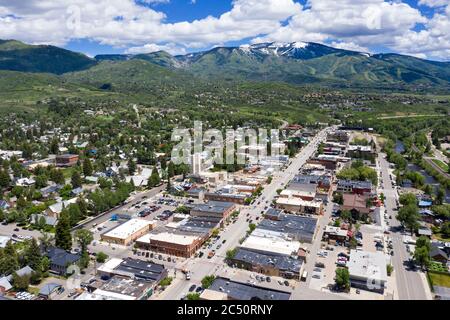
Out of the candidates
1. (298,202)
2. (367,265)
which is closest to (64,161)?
(298,202)

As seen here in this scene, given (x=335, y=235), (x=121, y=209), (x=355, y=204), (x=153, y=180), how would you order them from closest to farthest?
(x=335, y=235), (x=355, y=204), (x=121, y=209), (x=153, y=180)

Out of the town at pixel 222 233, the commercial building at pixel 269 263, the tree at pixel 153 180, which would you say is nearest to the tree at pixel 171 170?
the town at pixel 222 233

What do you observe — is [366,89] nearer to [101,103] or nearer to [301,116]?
[301,116]

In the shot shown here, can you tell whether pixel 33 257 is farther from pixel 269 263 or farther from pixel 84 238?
pixel 269 263

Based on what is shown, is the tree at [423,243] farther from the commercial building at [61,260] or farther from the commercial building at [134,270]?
the commercial building at [61,260]
